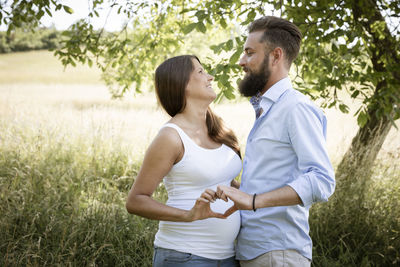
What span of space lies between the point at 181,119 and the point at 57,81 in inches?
1568

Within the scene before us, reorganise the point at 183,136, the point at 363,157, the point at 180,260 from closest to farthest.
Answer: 1. the point at 180,260
2. the point at 183,136
3. the point at 363,157

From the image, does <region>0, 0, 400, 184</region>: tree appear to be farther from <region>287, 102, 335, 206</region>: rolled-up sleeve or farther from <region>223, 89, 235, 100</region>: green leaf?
<region>287, 102, 335, 206</region>: rolled-up sleeve

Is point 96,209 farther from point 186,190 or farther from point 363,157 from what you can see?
point 363,157

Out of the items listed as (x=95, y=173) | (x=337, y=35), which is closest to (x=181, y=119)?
(x=337, y=35)

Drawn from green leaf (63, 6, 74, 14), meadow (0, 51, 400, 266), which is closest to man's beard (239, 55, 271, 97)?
meadow (0, 51, 400, 266)

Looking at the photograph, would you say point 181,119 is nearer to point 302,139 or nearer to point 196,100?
point 196,100

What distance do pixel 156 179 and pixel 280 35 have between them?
1.09 meters

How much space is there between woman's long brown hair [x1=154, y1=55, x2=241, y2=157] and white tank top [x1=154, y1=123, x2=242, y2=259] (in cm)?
26

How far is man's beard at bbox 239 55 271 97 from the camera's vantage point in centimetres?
209

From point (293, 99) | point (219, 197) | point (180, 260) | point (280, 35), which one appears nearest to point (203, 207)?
point (219, 197)

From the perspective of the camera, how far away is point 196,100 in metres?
2.34

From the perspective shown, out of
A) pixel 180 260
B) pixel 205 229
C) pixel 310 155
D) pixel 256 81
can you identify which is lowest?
pixel 180 260

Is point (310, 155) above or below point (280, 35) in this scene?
below

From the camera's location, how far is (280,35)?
6.89ft
